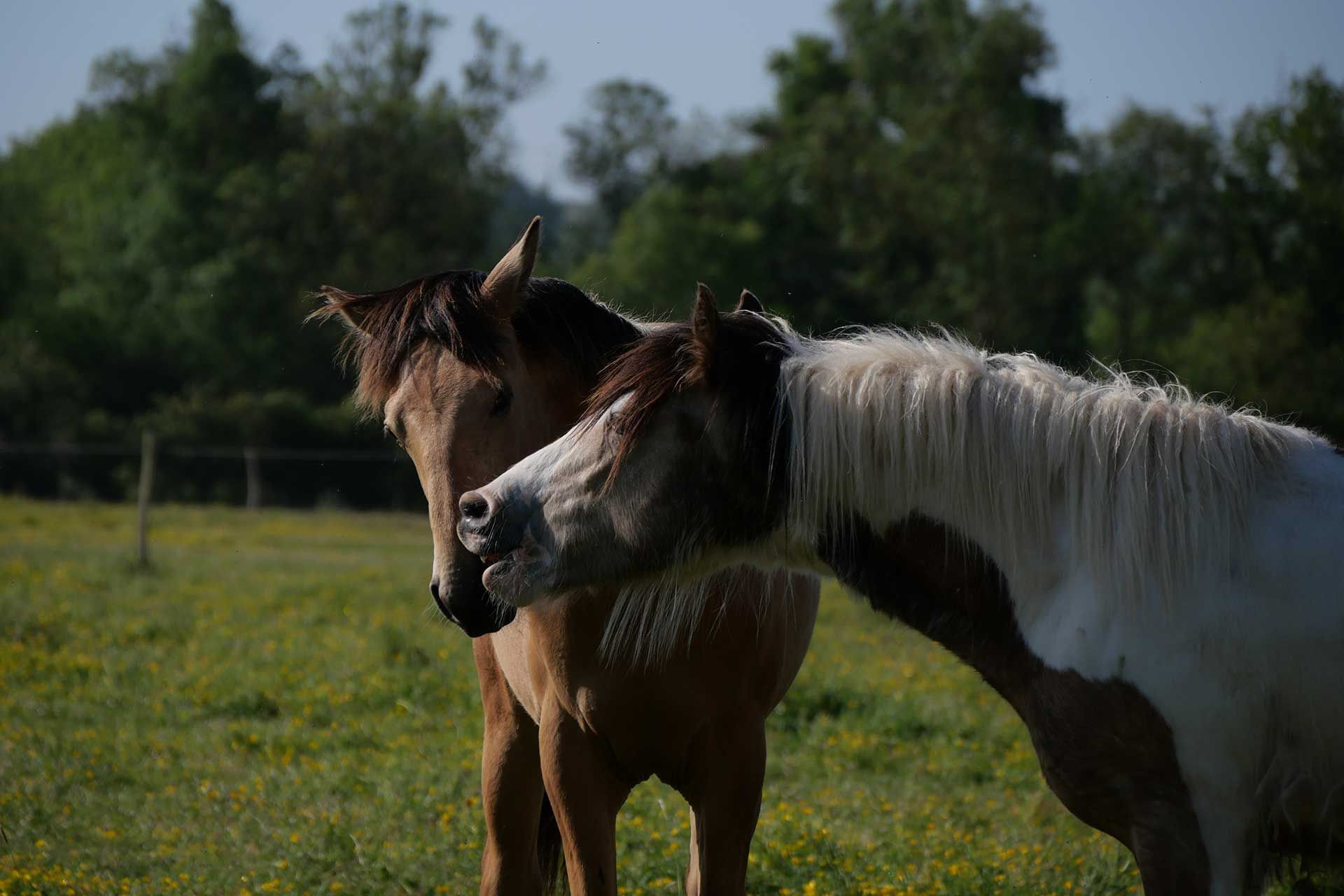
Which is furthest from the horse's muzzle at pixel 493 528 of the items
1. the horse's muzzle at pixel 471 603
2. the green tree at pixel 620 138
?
the green tree at pixel 620 138

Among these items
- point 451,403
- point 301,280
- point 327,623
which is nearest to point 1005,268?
point 301,280

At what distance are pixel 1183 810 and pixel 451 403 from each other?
1915 mm

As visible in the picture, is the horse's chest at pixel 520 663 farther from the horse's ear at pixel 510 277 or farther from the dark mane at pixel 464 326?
the horse's ear at pixel 510 277

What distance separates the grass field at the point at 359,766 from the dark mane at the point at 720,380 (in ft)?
4.68

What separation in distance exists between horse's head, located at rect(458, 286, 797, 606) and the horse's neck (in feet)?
0.62

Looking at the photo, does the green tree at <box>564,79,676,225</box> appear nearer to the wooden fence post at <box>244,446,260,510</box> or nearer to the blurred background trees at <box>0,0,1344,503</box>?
the blurred background trees at <box>0,0,1344,503</box>

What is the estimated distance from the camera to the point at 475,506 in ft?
8.21

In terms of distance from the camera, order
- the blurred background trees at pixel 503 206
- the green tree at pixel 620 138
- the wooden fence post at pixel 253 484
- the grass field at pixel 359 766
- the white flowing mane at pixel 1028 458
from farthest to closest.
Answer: the green tree at pixel 620 138
the blurred background trees at pixel 503 206
the wooden fence post at pixel 253 484
the grass field at pixel 359 766
the white flowing mane at pixel 1028 458

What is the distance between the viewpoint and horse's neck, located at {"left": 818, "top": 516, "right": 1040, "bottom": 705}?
2291mm

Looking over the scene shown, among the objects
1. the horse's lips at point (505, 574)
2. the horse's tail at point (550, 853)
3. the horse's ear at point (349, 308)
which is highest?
the horse's ear at point (349, 308)

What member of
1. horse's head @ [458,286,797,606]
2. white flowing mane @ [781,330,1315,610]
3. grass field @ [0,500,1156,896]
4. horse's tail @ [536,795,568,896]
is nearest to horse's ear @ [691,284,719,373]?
horse's head @ [458,286,797,606]

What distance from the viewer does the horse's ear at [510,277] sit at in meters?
3.24

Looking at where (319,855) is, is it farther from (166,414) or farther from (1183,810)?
(166,414)

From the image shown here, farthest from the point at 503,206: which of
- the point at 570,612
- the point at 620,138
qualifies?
the point at 570,612
